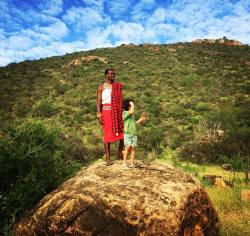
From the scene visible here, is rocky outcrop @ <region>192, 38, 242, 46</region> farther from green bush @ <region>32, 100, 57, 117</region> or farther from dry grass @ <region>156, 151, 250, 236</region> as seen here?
dry grass @ <region>156, 151, 250, 236</region>

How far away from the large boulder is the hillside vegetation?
0.66 meters

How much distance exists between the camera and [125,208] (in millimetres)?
4410

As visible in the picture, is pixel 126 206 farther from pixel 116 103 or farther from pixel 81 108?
pixel 81 108

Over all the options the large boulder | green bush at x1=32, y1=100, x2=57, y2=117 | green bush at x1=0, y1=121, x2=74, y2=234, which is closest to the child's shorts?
the large boulder

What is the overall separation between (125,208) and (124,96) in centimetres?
2357

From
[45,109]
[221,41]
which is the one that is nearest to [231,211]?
[45,109]

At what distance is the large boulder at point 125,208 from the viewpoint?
434 centimetres

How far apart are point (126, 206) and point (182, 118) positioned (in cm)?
1855

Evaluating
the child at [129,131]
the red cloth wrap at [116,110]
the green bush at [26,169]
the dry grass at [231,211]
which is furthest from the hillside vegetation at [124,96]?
the dry grass at [231,211]

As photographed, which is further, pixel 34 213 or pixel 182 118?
pixel 182 118

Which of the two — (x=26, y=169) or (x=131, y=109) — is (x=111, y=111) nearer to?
(x=131, y=109)

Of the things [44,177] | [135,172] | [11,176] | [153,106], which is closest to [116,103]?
[135,172]

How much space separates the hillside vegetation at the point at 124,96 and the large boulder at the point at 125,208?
0.66m

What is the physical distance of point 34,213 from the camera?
4930mm
